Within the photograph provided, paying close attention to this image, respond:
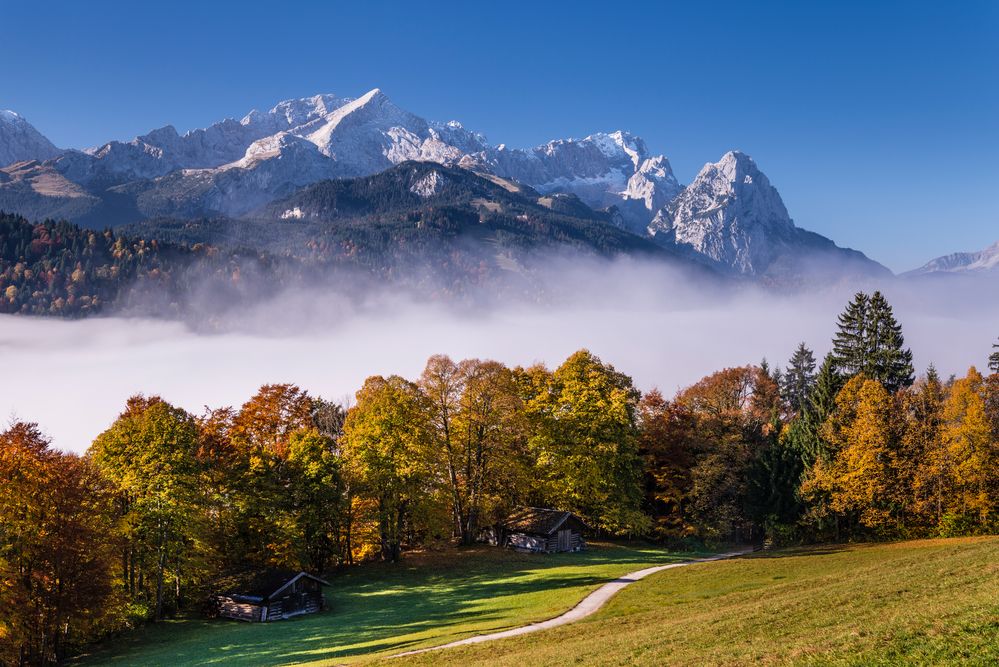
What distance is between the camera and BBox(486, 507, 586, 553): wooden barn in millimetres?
63219

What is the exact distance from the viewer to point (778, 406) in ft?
315

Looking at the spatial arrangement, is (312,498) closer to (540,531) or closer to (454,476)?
(454,476)

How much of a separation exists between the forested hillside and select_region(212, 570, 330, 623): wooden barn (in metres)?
2.38

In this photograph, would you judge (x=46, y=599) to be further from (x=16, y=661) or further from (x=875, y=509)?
(x=875, y=509)

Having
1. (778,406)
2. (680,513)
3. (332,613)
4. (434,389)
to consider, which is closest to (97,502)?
(332,613)

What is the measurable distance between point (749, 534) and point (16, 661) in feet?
213

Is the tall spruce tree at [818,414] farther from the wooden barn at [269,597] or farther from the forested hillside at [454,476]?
the wooden barn at [269,597]

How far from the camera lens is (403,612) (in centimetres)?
4419

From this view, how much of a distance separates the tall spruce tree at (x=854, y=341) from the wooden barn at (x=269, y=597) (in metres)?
57.2

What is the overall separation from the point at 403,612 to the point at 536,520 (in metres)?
22.7

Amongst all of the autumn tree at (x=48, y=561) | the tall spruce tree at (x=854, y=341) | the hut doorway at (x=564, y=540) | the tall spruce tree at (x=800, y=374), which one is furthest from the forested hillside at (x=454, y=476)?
the tall spruce tree at (x=800, y=374)

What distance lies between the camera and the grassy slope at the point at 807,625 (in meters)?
19.1

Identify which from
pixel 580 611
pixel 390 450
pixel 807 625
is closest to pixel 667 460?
pixel 390 450

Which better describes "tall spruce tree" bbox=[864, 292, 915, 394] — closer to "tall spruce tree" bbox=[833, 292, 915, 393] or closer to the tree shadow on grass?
"tall spruce tree" bbox=[833, 292, 915, 393]
